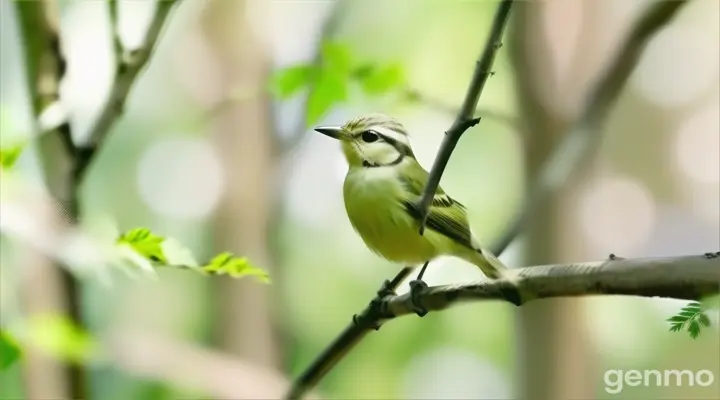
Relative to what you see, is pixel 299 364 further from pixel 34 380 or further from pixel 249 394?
pixel 34 380

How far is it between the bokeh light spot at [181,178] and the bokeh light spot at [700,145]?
1.70 ft

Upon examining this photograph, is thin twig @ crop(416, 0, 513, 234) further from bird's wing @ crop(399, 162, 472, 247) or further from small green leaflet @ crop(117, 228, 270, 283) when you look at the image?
small green leaflet @ crop(117, 228, 270, 283)

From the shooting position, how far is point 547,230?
2.50ft

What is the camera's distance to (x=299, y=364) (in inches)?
33.1

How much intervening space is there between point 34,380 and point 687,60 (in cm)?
76

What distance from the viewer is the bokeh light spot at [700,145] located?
0.75m

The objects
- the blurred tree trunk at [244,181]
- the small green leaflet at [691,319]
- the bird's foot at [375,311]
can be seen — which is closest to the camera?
the small green leaflet at [691,319]

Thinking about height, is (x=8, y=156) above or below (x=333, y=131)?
below

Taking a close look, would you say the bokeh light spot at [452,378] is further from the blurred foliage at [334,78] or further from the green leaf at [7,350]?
the green leaf at [7,350]

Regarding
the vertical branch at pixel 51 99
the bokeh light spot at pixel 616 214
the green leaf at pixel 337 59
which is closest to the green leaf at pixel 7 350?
the vertical branch at pixel 51 99

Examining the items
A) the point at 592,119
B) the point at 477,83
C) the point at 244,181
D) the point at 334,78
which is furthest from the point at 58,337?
the point at 592,119

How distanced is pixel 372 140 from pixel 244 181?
23cm

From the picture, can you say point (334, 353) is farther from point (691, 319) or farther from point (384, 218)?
point (691, 319)

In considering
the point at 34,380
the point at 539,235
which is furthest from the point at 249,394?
the point at 539,235
